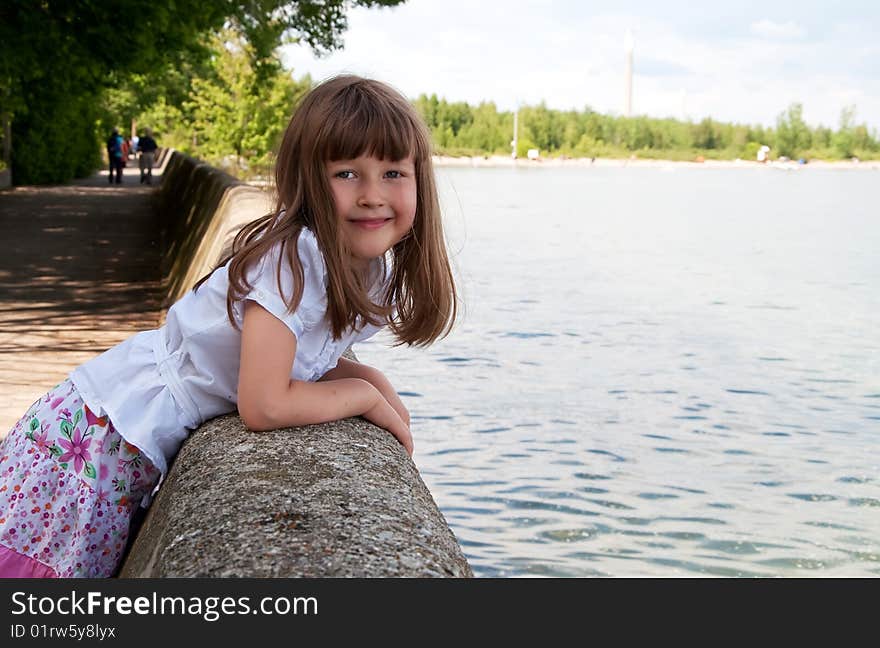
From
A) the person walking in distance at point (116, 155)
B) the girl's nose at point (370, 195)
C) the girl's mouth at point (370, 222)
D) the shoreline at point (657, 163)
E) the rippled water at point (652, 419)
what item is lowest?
the shoreline at point (657, 163)

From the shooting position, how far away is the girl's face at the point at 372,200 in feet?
10.0

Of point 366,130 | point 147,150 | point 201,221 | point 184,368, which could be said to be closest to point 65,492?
point 184,368

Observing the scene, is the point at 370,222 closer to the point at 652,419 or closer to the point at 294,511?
the point at 294,511

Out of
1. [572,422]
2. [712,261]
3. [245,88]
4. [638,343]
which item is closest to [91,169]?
[245,88]

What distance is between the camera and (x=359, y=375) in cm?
351

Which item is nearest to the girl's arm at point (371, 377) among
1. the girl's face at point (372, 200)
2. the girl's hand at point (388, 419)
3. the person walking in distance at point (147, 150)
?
the girl's hand at point (388, 419)

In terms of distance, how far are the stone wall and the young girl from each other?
10cm

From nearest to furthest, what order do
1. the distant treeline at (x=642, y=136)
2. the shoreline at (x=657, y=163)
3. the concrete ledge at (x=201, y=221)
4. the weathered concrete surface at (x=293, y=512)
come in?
the weathered concrete surface at (x=293, y=512), the concrete ledge at (x=201, y=221), the shoreline at (x=657, y=163), the distant treeline at (x=642, y=136)

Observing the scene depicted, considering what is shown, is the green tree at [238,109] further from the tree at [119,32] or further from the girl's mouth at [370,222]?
the girl's mouth at [370,222]

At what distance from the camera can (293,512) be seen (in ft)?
7.78

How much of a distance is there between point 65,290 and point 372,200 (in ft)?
27.9

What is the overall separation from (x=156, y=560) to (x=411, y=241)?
127 centimetres

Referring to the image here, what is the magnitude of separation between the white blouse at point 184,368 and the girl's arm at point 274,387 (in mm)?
87

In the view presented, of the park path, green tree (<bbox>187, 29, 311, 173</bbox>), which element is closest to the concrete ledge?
the park path
